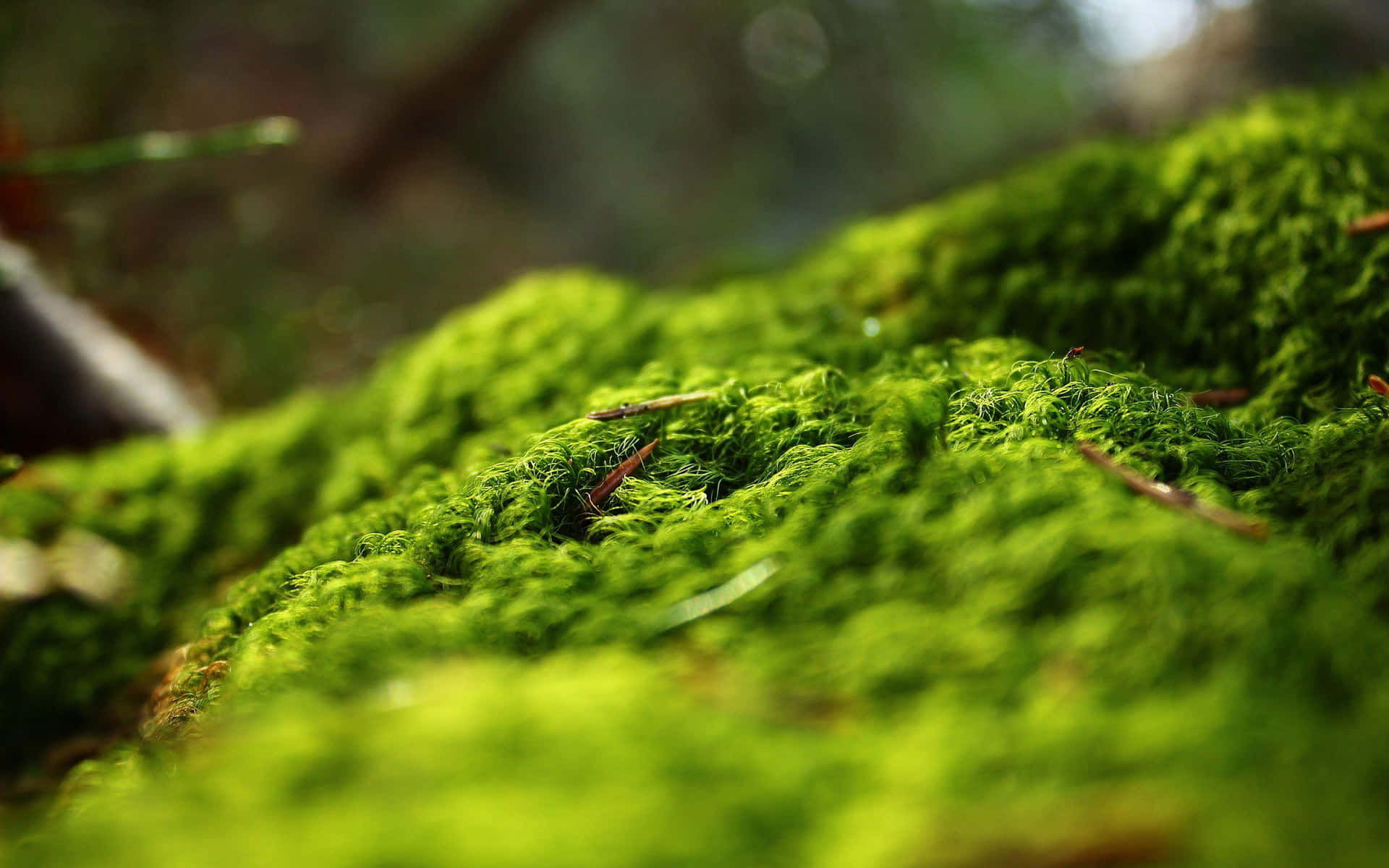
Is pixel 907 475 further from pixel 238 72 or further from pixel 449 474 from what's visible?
pixel 238 72

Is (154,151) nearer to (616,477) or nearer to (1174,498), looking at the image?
(616,477)

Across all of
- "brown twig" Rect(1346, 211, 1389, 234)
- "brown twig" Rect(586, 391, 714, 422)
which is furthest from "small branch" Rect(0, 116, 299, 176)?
"brown twig" Rect(1346, 211, 1389, 234)

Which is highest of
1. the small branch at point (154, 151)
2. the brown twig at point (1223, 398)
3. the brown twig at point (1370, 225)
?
the small branch at point (154, 151)

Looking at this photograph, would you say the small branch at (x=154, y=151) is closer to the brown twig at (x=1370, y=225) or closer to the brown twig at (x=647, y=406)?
the brown twig at (x=647, y=406)

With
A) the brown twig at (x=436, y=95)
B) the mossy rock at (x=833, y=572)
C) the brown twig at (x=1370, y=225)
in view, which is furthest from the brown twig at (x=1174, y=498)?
the brown twig at (x=436, y=95)

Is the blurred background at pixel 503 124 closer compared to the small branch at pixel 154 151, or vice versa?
A: the small branch at pixel 154 151
